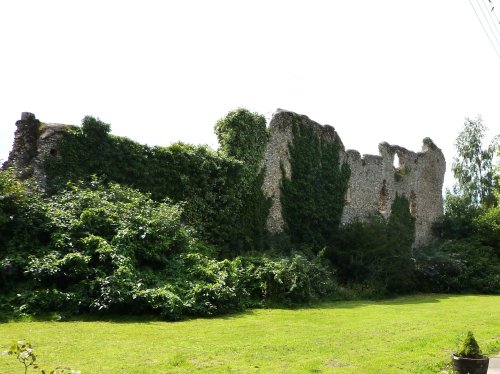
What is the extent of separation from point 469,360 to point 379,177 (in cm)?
2090

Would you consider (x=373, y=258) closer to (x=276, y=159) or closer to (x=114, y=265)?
(x=276, y=159)

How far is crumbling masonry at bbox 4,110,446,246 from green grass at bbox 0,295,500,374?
19.4 ft

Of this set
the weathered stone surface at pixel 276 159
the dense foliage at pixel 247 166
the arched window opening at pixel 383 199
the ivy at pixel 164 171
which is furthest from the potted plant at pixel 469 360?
the arched window opening at pixel 383 199

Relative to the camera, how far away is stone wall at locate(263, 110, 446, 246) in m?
20.6

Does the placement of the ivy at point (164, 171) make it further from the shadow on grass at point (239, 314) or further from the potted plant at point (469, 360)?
the potted plant at point (469, 360)

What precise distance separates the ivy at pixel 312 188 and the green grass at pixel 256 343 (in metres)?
8.48

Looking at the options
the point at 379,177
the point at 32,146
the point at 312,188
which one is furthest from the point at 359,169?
the point at 32,146

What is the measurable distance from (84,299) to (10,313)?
A: 1424 millimetres

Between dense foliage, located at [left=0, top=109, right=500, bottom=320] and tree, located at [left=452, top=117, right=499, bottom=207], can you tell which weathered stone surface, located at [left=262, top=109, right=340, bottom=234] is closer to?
dense foliage, located at [left=0, top=109, right=500, bottom=320]

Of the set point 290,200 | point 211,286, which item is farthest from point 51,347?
point 290,200

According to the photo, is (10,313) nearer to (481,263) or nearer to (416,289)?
(416,289)

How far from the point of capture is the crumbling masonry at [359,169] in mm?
13859

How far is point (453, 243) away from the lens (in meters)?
28.2

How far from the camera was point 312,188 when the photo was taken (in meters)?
22.1
